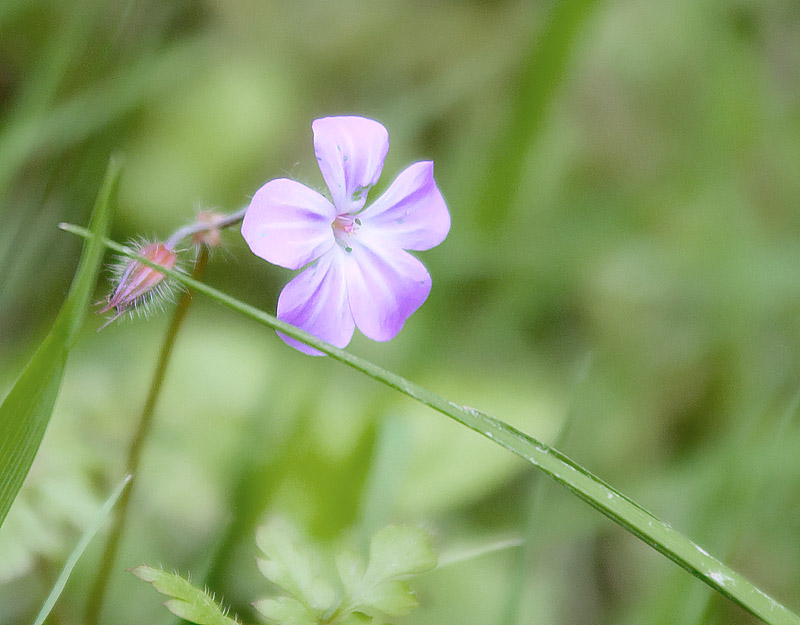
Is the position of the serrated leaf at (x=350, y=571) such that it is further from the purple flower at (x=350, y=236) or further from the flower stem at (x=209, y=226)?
the flower stem at (x=209, y=226)

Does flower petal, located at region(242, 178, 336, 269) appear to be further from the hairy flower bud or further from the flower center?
the hairy flower bud

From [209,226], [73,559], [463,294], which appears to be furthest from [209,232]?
[463,294]

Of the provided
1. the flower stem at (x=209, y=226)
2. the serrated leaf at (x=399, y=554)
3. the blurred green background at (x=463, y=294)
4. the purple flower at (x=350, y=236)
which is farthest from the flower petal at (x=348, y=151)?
the serrated leaf at (x=399, y=554)

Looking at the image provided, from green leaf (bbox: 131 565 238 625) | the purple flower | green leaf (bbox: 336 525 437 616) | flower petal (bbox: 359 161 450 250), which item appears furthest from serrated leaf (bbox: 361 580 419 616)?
flower petal (bbox: 359 161 450 250)

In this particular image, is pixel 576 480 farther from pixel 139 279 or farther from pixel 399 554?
pixel 139 279

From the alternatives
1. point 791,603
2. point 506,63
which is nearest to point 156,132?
point 506,63

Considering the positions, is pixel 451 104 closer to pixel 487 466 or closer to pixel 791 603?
pixel 487 466

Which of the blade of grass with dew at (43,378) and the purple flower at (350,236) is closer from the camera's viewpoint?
the blade of grass with dew at (43,378)
